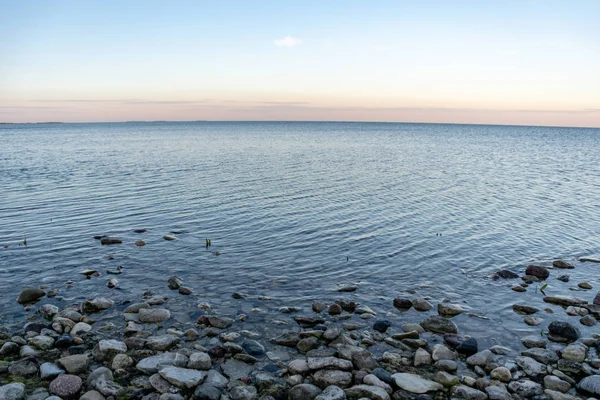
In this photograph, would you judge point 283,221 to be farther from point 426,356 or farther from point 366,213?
point 426,356

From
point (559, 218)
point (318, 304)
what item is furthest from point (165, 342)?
point (559, 218)

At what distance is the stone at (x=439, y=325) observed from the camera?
1258 cm

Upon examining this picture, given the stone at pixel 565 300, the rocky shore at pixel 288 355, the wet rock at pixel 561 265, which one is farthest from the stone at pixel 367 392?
the wet rock at pixel 561 265

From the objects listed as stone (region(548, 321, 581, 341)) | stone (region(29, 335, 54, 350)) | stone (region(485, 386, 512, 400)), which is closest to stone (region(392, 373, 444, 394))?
stone (region(485, 386, 512, 400))

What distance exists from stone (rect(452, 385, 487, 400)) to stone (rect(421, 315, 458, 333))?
122 inches

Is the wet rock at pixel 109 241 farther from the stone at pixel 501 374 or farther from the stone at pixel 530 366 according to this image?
the stone at pixel 530 366

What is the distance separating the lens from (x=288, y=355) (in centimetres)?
1110

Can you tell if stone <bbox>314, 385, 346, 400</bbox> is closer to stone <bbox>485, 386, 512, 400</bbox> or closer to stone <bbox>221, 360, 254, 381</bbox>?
stone <bbox>221, 360, 254, 381</bbox>

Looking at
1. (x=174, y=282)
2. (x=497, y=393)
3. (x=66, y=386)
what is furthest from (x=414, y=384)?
(x=174, y=282)

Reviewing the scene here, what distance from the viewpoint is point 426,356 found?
35.8 feet

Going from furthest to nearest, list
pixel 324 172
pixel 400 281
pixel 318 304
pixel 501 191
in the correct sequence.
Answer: pixel 324 172 → pixel 501 191 → pixel 400 281 → pixel 318 304

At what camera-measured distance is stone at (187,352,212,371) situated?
10.2 m

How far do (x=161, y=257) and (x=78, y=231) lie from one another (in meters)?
6.52

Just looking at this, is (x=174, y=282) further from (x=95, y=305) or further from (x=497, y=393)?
(x=497, y=393)
